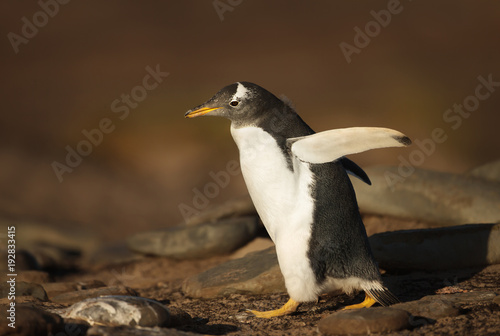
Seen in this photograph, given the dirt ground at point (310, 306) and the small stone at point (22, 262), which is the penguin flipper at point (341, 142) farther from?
the small stone at point (22, 262)

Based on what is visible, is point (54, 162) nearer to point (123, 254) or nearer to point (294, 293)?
point (123, 254)

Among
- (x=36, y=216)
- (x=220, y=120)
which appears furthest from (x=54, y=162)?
(x=220, y=120)

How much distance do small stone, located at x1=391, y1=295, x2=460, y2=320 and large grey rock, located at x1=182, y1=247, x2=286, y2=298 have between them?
3.36 feet

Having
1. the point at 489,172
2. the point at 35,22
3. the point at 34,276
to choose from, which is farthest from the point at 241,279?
the point at 35,22

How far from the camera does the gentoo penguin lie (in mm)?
2805

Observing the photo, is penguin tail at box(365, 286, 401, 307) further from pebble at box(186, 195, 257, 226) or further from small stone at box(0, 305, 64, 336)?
pebble at box(186, 195, 257, 226)

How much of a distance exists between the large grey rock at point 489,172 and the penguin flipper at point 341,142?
252 cm

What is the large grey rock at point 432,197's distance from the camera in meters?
4.30

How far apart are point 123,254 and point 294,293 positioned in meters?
2.95

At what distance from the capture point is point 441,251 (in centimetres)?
356

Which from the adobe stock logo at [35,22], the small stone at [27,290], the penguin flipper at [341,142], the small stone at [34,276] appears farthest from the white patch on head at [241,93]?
the adobe stock logo at [35,22]

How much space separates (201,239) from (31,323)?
2.66 m

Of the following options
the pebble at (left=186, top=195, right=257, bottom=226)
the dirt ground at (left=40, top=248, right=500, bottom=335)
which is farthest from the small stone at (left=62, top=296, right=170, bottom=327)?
the pebble at (left=186, top=195, right=257, bottom=226)

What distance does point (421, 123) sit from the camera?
757 centimetres
